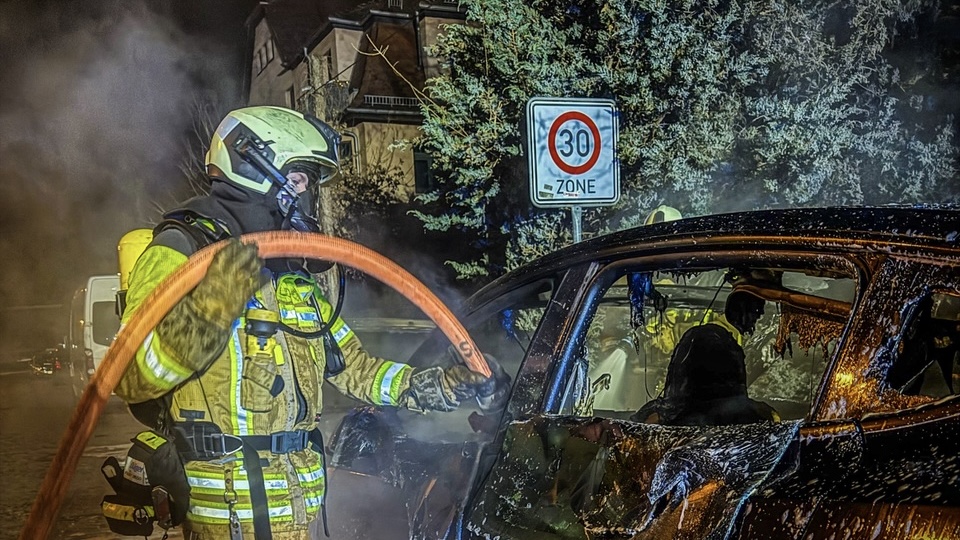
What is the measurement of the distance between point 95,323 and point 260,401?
10465 millimetres

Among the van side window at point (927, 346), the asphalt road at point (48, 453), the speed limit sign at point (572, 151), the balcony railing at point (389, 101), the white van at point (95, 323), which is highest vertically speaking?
the balcony railing at point (389, 101)

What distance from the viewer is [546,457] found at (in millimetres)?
1973

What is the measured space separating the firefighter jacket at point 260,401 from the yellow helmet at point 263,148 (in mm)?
369

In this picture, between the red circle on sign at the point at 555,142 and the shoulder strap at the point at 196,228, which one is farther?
the red circle on sign at the point at 555,142

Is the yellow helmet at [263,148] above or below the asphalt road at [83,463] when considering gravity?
above

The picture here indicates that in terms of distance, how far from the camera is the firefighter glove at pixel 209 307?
7.87ft

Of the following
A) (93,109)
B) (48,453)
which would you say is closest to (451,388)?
(48,453)

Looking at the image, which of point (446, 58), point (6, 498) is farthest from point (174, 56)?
point (6, 498)

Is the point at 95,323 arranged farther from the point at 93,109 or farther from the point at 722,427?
the point at 722,427

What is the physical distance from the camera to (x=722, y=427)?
1682 millimetres

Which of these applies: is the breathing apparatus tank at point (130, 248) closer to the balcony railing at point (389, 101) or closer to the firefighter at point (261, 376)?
the firefighter at point (261, 376)

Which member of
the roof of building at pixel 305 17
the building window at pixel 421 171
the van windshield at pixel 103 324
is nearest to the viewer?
the van windshield at pixel 103 324

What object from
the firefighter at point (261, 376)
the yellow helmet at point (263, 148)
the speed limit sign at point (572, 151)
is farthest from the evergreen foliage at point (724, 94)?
the firefighter at point (261, 376)

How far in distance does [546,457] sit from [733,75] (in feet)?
31.1
